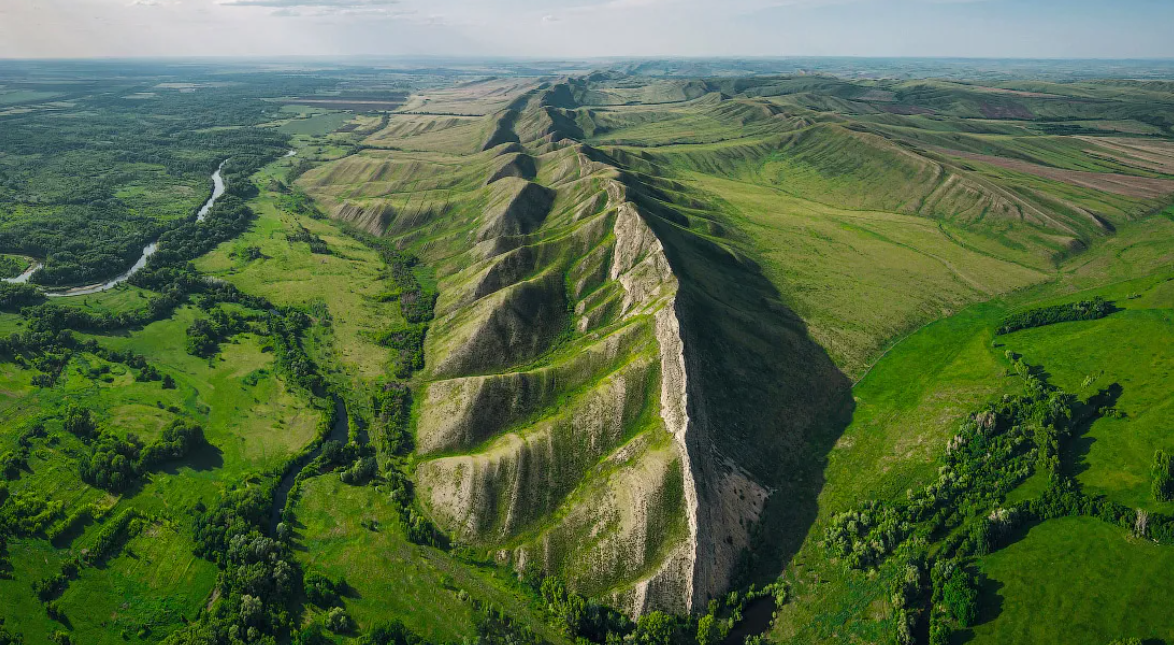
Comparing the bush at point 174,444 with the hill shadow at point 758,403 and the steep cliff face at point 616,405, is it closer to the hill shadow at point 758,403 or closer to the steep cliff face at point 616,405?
the steep cliff face at point 616,405

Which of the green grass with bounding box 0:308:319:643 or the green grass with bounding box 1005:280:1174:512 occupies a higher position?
the green grass with bounding box 1005:280:1174:512

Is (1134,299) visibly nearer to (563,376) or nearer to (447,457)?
(563,376)

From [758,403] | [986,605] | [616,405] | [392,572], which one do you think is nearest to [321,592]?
[392,572]

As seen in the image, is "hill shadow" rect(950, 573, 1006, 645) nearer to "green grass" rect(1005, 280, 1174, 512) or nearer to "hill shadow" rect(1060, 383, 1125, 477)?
"green grass" rect(1005, 280, 1174, 512)

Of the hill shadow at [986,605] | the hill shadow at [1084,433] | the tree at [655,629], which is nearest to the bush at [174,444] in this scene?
the tree at [655,629]

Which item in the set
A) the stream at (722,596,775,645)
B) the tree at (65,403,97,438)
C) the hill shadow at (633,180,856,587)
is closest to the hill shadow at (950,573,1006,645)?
the hill shadow at (633,180,856,587)

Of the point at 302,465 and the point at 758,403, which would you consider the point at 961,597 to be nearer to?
the point at 758,403
